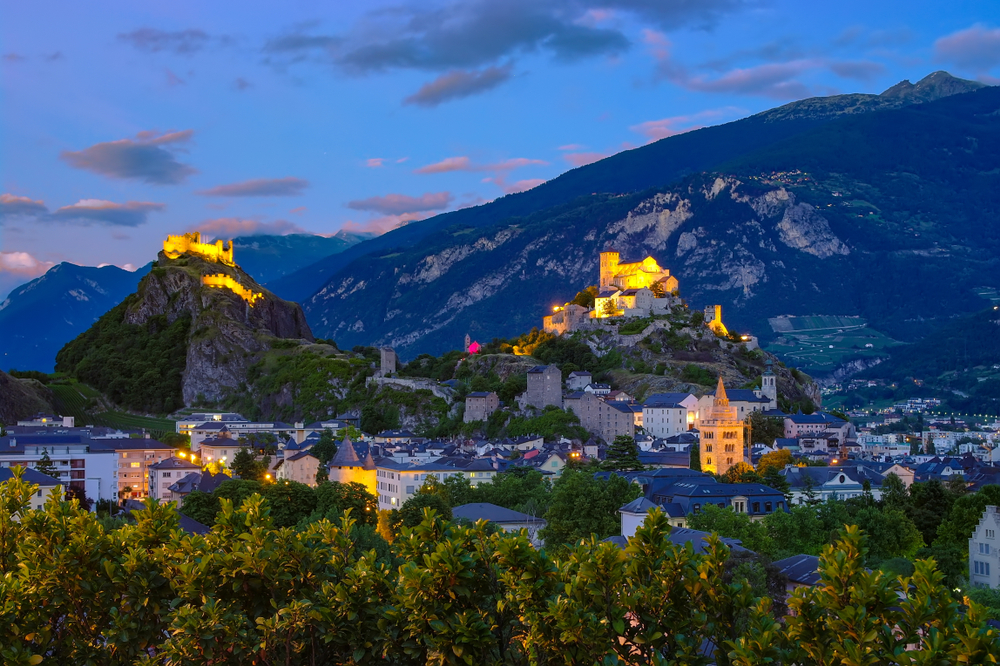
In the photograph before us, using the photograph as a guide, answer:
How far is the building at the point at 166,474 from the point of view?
261 ft

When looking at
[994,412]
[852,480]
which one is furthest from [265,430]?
[994,412]

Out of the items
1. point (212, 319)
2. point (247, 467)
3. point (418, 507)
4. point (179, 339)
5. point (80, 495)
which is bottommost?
point (418, 507)

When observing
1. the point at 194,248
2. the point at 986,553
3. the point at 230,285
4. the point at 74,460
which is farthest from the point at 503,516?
the point at 194,248

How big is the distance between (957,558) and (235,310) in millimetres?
122389

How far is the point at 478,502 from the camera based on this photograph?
68812mm

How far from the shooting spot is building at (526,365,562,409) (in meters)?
106

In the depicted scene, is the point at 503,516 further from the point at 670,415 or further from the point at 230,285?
the point at 230,285

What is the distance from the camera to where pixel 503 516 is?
64.1 metres

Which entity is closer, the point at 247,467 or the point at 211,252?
the point at 247,467

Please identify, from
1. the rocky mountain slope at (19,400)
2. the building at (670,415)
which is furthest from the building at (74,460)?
the building at (670,415)

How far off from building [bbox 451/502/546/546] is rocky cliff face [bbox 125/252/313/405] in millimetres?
89798

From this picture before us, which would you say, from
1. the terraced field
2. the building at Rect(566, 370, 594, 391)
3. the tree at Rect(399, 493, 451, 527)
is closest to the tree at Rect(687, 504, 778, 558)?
the tree at Rect(399, 493, 451, 527)

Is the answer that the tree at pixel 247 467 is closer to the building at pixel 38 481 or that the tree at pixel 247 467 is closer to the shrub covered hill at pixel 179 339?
the building at pixel 38 481

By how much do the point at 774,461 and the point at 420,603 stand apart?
66033mm
